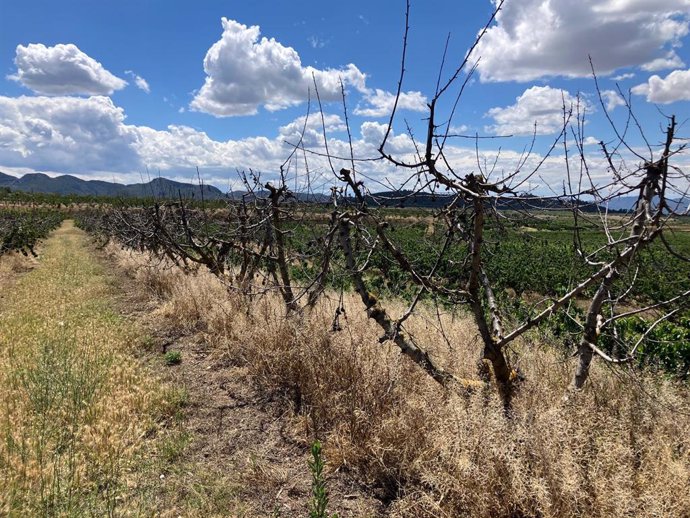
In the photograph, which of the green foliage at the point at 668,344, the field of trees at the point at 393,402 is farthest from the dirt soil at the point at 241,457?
the green foliage at the point at 668,344

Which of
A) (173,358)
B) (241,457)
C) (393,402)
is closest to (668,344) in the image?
(393,402)

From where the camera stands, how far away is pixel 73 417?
13.6ft

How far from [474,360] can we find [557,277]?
57.1 ft

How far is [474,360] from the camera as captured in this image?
429 centimetres

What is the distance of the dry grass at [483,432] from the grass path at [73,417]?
1116 millimetres

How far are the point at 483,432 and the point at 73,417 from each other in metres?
3.65

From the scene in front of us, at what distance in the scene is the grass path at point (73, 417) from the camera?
3102mm

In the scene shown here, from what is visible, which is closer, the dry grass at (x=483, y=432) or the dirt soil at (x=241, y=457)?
the dry grass at (x=483, y=432)

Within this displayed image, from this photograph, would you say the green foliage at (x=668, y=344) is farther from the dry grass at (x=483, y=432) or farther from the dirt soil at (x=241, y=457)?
the dirt soil at (x=241, y=457)

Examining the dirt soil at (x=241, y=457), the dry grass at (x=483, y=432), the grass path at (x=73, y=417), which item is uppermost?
the dry grass at (x=483, y=432)

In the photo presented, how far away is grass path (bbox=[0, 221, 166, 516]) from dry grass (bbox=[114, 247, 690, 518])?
3.66ft

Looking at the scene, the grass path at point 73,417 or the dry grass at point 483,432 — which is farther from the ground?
the dry grass at point 483,432

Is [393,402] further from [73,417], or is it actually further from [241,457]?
[73,417]

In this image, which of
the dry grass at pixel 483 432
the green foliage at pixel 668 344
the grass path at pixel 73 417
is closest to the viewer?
the dry grass at pixel 483 432
